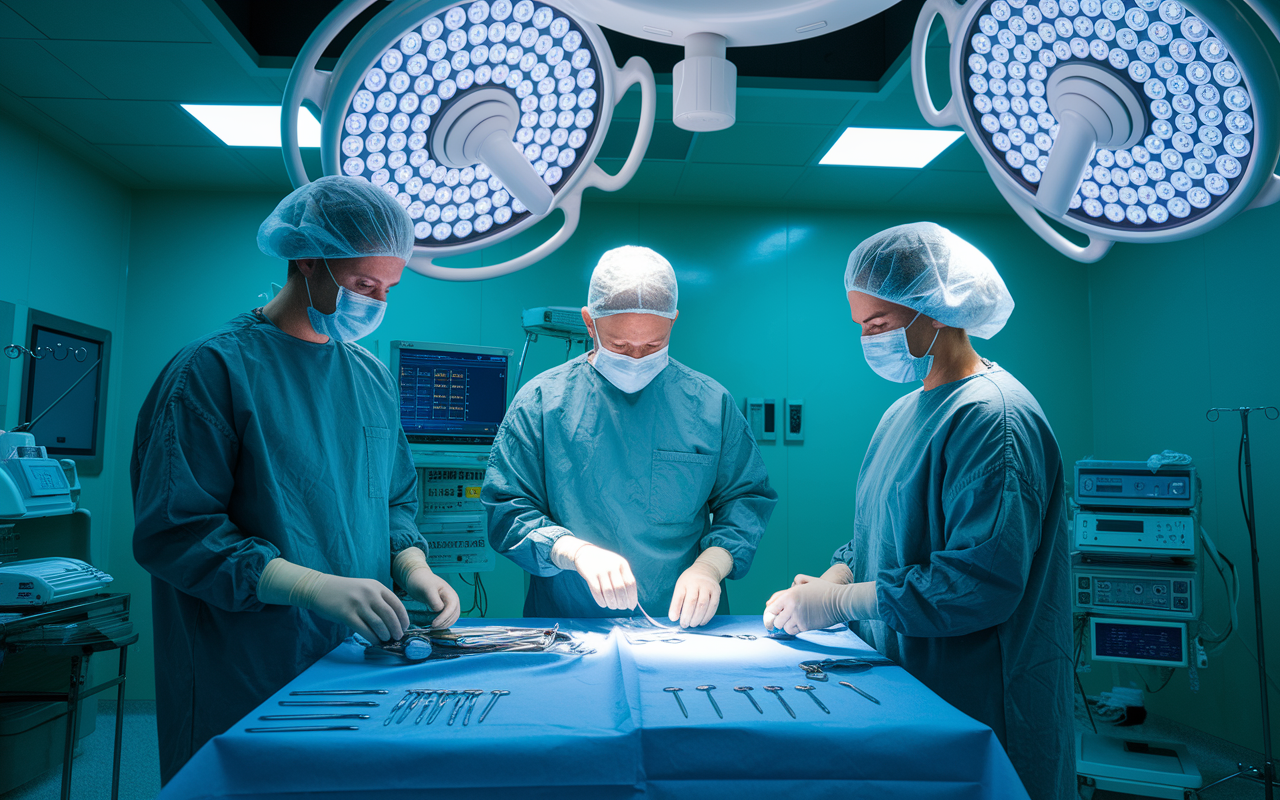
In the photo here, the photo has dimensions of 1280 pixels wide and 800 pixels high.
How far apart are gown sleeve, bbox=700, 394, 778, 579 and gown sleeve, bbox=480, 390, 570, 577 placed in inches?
15.3

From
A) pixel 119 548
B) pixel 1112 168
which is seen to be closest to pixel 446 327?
pixel 119 548

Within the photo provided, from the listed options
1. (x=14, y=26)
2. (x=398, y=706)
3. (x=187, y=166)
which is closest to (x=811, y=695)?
(x=398, y=706)

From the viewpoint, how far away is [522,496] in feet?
5.94

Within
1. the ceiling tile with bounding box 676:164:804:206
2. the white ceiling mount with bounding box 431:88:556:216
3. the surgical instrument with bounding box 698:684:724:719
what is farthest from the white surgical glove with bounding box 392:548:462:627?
the ceiling tile with bounding box 676:164:804:206

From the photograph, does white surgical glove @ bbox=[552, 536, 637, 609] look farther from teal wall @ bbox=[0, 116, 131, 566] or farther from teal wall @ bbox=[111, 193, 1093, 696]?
teal wall @ bbox=[0, 116, 131, 566]

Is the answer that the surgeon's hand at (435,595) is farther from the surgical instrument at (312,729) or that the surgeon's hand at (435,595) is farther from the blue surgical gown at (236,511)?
the surgical instrument at (312,729)

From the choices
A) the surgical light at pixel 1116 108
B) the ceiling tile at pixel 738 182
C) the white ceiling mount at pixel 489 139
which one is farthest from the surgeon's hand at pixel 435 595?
the ceiling tile at pixel 738 182

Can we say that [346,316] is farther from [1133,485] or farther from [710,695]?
[1133,485]

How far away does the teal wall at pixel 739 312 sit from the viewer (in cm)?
431

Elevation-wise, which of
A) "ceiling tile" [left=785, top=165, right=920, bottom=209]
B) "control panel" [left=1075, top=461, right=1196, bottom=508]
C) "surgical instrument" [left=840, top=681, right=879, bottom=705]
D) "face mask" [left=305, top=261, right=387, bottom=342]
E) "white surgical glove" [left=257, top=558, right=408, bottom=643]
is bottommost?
"surgical instrument" [left=840, top=681, right=879, bottom=705]

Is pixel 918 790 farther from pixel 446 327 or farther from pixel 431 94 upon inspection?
pixel 446 327

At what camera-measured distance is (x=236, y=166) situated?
3.99m

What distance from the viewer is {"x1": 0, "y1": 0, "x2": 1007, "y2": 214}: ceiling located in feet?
8.79

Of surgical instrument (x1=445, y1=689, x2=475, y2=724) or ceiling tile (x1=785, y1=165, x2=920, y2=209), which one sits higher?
ceiling tile (x1=785, y1=165, x2=920, y2=209)
